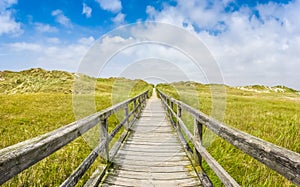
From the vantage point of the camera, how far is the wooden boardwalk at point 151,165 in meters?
3.79

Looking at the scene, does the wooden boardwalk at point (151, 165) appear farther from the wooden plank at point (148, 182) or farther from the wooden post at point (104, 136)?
the wooden post at point (104, 136)

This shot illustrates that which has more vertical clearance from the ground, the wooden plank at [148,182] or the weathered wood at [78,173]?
the weathered wood at [78,173]

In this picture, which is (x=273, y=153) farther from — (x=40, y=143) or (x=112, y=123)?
(x=112, y=123)

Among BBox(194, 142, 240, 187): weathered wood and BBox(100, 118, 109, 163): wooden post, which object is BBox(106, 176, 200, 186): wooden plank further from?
BBox(194, 142, 240, 187): weathered wood

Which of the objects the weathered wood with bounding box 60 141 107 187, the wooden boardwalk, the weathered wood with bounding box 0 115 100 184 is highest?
the weathered wood with bounding box 0 115 100 184

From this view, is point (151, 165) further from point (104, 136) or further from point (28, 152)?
point (28, 152)

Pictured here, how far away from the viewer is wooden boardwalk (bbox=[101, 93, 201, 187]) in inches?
149

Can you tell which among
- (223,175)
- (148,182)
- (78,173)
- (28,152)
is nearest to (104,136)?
(148,182)

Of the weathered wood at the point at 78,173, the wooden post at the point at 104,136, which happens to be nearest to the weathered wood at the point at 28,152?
the weathered wood at the point at 78,173

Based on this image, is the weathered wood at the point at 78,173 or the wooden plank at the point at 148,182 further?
the wooden plank at the point at 148,182

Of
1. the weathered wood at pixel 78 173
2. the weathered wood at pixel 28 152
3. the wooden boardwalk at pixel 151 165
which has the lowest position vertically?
the wooden boardwalk at pixel 151 165

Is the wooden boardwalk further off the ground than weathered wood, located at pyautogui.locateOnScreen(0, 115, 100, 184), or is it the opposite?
weathered wood, located at pyautogui.locateOnScreen(0, 115, 100, 184)

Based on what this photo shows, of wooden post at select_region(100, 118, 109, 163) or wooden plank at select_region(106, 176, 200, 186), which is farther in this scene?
wooden post at select_region(100, 118, 109, 163)

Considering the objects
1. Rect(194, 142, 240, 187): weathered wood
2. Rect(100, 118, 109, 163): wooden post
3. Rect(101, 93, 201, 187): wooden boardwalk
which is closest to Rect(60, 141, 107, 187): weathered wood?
Rect(100, 118, 109, 163): wooden post
